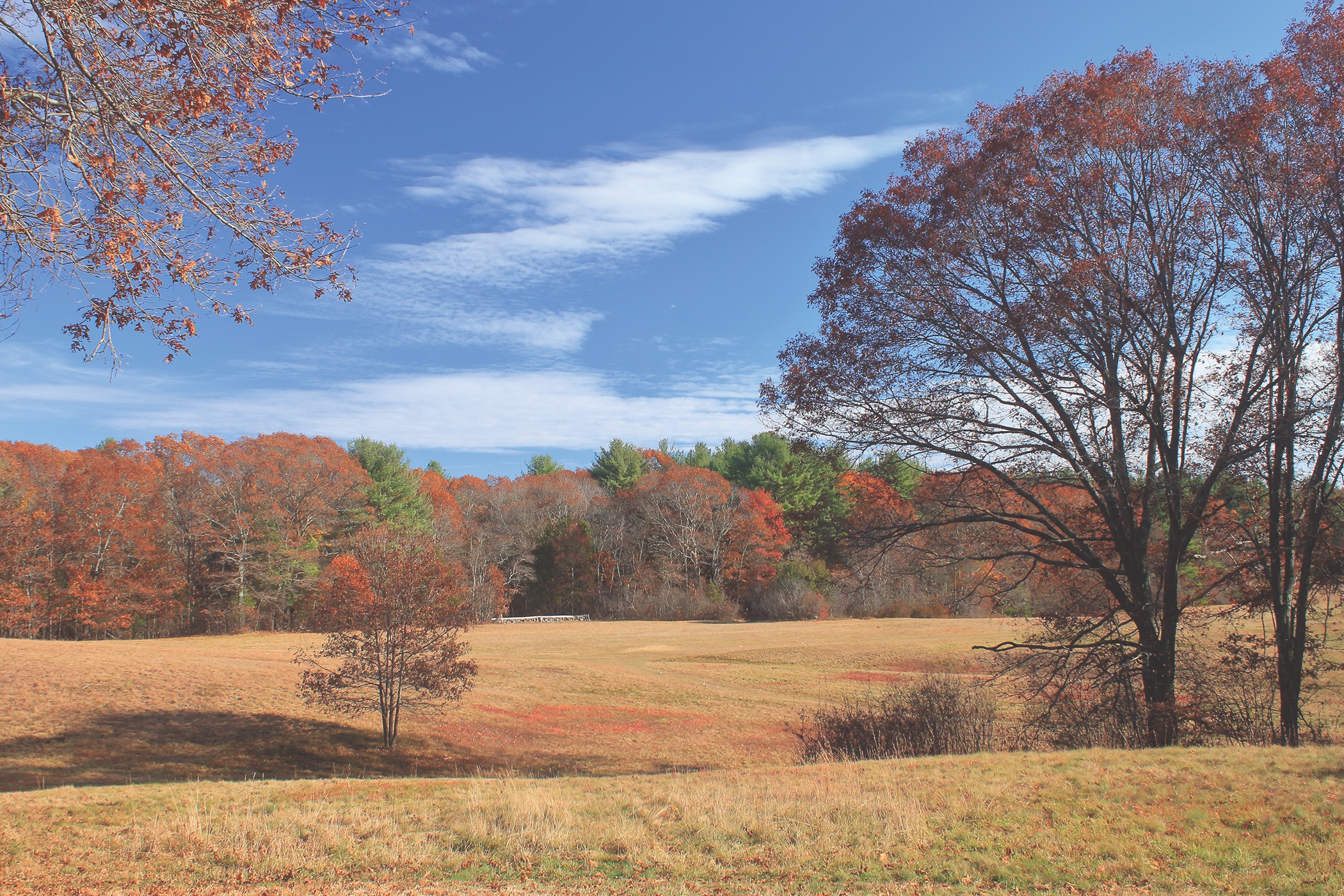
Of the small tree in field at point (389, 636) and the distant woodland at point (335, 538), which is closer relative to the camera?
the small tree in field at point (389, 636)

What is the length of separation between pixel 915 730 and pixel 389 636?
11.0m

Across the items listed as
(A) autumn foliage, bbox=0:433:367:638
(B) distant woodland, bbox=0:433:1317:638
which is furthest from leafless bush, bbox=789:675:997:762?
(A) autumn foliage, bbox=0:433:367:638

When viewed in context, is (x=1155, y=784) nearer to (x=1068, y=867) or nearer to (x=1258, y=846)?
(x=1258, y=846)

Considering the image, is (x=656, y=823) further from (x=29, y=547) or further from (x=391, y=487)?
(x=391, y=487)

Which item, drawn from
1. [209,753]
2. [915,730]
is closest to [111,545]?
[209,753]

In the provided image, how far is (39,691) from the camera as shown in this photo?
18.5 m

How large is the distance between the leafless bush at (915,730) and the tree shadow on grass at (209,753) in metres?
6.36

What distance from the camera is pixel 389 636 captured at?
1725cm

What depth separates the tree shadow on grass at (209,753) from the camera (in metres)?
14.3

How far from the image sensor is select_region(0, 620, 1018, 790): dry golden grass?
1580 centimetres

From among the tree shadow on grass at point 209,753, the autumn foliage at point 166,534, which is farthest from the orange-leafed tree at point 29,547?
the tree shadow on grass at point 209,753

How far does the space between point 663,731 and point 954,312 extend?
1282 centimetres

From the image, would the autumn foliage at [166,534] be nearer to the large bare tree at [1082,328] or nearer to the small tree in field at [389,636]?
the small tree in field at [389,636]

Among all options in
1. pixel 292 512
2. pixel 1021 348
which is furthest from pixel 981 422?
pixel 292 512
